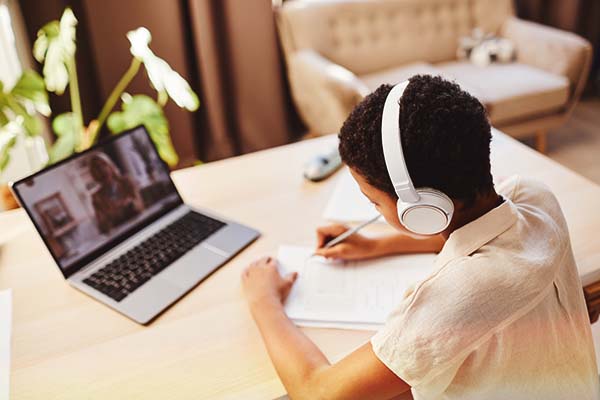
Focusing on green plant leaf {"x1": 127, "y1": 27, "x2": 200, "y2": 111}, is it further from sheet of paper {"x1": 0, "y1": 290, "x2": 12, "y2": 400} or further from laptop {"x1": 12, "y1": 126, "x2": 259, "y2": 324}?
sheet of paper {"x1": 0, "y1": 290, "x2": 12, "y2": 400}

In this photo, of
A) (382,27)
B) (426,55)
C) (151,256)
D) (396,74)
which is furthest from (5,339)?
(426,55)

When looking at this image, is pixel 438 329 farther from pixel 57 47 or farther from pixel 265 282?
Result: pixel 57 47

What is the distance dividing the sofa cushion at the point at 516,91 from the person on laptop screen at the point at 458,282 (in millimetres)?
1945


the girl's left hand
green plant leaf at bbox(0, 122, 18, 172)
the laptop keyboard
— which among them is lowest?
the girl's left hand

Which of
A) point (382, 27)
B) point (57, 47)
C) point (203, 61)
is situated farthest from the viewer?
point (382, 27)

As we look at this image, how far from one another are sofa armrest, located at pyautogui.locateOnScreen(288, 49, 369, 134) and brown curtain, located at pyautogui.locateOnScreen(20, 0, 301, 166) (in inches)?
6.4

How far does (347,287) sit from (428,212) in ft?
1.12

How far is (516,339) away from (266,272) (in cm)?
45

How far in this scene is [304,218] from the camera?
1192 millimetres

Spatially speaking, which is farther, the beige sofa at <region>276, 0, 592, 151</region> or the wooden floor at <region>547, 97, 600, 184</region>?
the wooden floor at <region>547, 97, 600, 184</region>

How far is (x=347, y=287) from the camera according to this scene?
981 mm

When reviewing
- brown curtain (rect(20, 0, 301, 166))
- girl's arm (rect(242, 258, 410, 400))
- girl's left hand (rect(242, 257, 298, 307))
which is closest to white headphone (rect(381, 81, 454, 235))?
girl's arm (rect(242, 258, 410, 400))

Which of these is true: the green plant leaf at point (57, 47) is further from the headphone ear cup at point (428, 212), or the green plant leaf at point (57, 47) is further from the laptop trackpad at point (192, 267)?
the headphone ear cup at point (428, 212)

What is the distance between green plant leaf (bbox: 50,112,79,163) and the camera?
193 cm
